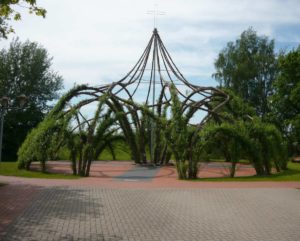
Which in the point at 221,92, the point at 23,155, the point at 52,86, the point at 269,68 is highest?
the point at 269,68

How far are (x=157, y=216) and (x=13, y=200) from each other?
13.4ft

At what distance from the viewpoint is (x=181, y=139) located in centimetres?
1852

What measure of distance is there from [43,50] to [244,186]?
30.7m

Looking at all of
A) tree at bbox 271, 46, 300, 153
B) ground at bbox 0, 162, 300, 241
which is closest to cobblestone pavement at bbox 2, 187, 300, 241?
ground at bbox 0, 162, 300, 241

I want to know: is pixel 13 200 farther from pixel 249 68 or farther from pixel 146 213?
pixel 249 68

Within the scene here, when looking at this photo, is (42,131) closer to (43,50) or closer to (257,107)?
(43,50)

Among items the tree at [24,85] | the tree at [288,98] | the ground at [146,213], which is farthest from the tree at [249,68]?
the ground at [146,213]

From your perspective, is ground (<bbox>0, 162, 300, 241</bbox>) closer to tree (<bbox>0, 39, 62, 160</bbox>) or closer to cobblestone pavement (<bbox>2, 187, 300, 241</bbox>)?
cobblestone pavement (<bbox>2, 187, 300, 241</bbox>)

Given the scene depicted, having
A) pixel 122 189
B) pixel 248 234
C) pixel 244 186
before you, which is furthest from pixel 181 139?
pixel 248 234

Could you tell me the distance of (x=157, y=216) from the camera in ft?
31.0

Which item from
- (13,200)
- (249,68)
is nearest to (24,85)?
(249,68)

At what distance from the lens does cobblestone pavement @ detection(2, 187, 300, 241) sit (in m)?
7.69

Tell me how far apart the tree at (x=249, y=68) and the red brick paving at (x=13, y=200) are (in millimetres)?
32588

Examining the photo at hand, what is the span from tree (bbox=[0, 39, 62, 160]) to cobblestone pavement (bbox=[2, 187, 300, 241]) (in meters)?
26.9
